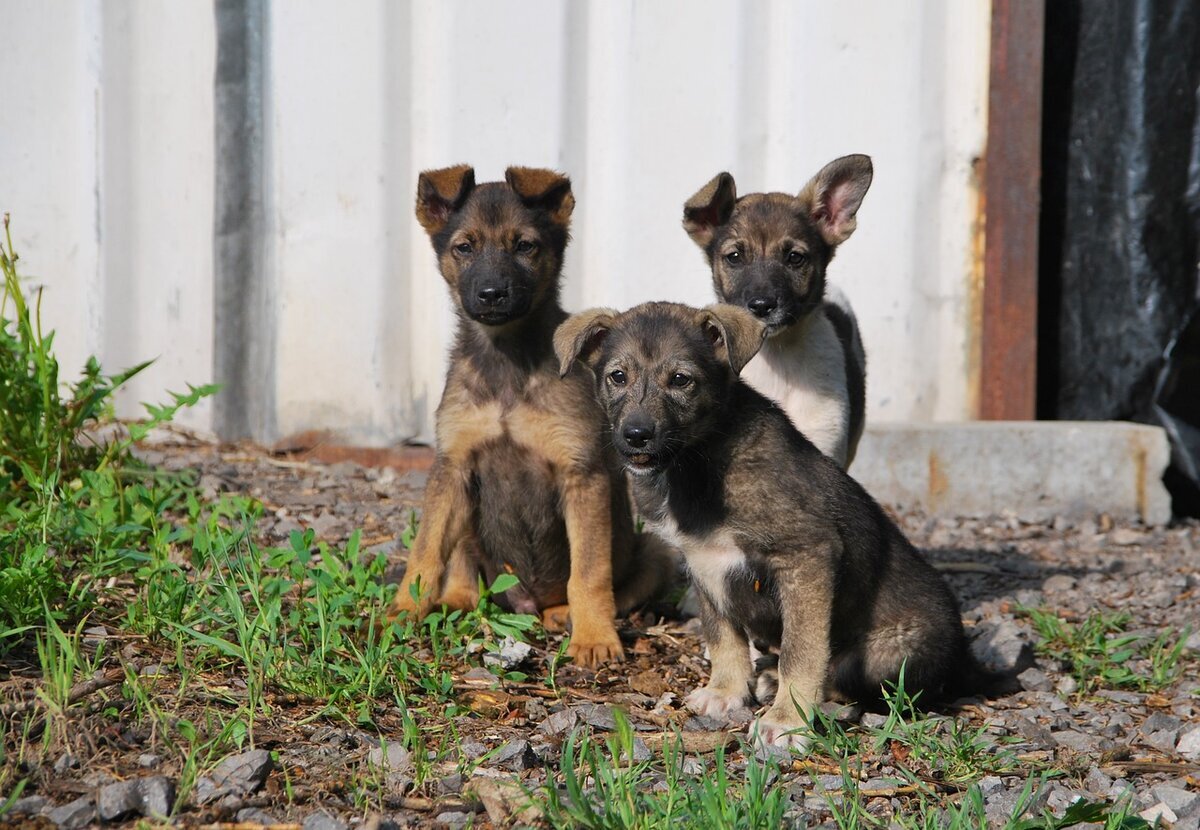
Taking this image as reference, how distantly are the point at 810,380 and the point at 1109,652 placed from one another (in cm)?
152

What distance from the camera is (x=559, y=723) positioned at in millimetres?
3799

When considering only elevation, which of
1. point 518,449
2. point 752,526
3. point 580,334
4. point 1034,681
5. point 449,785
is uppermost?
point 580,334

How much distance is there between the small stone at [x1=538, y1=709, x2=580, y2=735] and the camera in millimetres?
3775

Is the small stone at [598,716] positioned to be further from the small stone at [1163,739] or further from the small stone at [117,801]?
the small stone at [1163,739]

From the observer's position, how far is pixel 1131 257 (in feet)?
24.4

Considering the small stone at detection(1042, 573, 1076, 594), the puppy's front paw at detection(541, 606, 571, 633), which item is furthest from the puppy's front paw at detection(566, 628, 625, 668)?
the small stone at detection(1042, 573, 1076, 594)

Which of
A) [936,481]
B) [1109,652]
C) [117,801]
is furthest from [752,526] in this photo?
[936,481]

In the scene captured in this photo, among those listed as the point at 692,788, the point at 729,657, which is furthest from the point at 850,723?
the point at 692,788

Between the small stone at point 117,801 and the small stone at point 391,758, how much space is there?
23.0 inches

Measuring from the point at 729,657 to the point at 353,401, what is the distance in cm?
372

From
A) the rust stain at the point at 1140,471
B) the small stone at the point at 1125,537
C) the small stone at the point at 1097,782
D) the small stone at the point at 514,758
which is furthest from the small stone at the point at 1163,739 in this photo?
the rust stain at the point at 1140,471

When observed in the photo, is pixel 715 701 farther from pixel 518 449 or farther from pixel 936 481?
pixel 936 481

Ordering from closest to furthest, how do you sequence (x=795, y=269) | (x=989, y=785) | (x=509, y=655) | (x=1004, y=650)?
(x=989, y=785)
(x=509, y=655)
(x=1004, y=650)
(x=795, y=269)

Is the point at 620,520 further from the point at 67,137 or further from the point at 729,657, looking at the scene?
the point at 67,137
